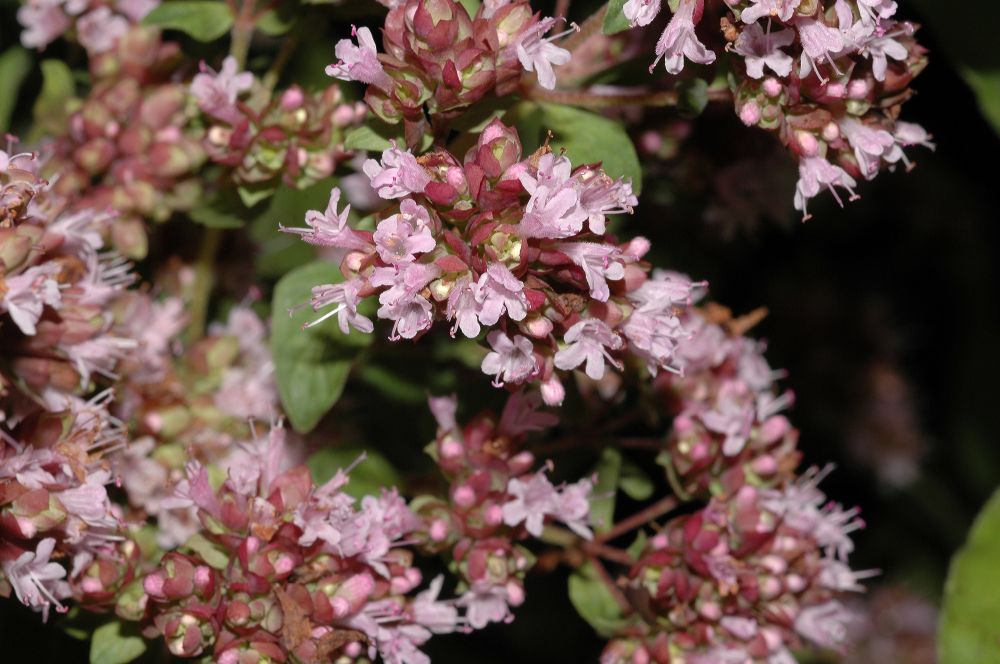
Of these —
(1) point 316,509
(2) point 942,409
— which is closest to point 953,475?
(2) point 942,409

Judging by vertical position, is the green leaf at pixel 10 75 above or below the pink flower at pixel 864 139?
below

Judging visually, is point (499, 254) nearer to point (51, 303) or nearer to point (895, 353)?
point (51, 303)

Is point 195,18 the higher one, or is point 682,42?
point 682,42

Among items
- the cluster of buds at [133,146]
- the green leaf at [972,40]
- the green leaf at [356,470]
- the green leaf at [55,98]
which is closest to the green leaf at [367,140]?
the cluster of buds at [133,146]

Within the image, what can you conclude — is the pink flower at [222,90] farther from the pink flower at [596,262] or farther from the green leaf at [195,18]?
the pink flower at [596,262]

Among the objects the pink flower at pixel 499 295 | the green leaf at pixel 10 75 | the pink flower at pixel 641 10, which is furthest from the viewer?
the green leaf at pixel 10 75

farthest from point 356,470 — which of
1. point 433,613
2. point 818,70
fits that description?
point 818,70
